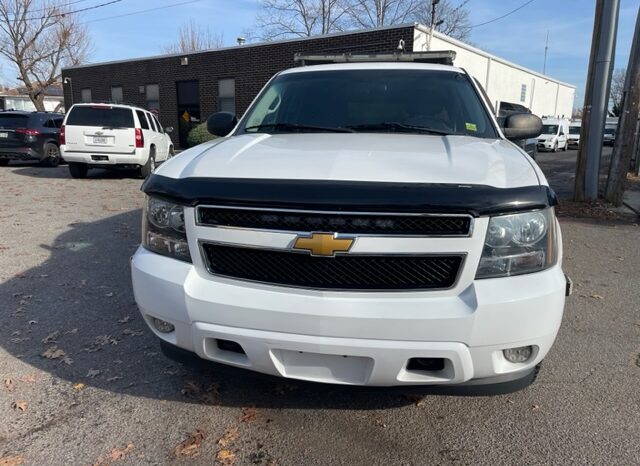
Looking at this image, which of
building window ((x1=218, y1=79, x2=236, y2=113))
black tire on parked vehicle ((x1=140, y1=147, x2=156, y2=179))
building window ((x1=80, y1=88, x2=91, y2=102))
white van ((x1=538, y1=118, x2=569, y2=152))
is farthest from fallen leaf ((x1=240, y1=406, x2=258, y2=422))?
white van ((x1=538, y1=118, x2=569, y2=152))

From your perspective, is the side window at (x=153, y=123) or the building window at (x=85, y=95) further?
the building window at (x=85, y=95)

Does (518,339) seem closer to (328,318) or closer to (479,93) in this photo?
(328,318)

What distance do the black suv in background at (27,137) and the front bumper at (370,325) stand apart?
14.9m

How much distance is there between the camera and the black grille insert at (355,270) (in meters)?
2.17

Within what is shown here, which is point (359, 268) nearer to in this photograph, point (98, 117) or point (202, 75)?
point (98, 117)

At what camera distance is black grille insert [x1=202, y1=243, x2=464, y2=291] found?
2.17 metres

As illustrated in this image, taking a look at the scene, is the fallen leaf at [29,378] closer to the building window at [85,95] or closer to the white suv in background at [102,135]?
the white suv in background at [102,135]

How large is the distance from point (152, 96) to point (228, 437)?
967 inches

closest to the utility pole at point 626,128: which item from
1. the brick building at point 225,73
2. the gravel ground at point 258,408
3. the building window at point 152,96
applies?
the gravel ground at point 258,408

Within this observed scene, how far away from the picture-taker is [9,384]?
299 cm

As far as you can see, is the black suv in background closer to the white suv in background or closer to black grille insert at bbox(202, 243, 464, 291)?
the white suv in background

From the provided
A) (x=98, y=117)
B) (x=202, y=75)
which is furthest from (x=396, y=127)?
(x=202, y=75)

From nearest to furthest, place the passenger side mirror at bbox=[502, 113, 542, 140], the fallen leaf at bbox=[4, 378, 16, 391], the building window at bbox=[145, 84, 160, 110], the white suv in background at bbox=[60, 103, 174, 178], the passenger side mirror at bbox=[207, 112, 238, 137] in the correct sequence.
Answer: the fallen leaf at bbox=[4, 378, 16, 391], the passenger side mirror at bbox=[502, 113, 542, 140], the passenger side mirror at bbox=[207, 112, 238, 137], the white suv in background at bbox=[60, 103, 174, 178], the building window at bbox=[145, 84, 160, 110]

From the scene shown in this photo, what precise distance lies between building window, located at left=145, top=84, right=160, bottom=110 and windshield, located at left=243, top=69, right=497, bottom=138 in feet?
A: 72.8
